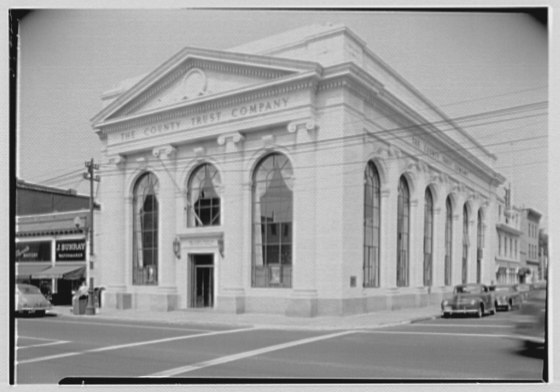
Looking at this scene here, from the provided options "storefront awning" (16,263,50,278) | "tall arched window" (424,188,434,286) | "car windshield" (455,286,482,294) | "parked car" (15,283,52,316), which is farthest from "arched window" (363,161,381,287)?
"storefront awning" (16,263,50,278)

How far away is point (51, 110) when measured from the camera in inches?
467

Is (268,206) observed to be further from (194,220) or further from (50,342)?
(50,342)

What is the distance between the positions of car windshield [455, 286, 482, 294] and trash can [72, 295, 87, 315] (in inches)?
404

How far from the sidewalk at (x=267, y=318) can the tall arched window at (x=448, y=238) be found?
146 cm

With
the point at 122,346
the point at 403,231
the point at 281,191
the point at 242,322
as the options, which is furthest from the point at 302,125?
the point at 122,346

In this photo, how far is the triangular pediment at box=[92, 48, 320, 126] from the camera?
44.7ft

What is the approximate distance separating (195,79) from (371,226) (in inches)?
262

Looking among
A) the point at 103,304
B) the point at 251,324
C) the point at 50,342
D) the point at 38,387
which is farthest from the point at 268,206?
the point at 38,387

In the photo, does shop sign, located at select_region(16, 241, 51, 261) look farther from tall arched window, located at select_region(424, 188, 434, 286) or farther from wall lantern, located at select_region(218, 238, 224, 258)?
tall arched window, located at select_region(424, 188, 434, 286)

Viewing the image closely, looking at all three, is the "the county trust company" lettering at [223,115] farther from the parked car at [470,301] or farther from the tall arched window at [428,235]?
the parked car at [470,301]

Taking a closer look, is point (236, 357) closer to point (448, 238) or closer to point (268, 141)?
point (448, 238)

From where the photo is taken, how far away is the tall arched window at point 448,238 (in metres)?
14.6

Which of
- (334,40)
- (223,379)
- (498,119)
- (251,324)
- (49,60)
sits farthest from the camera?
(251,324)

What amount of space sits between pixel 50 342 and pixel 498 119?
1085 centimetres
